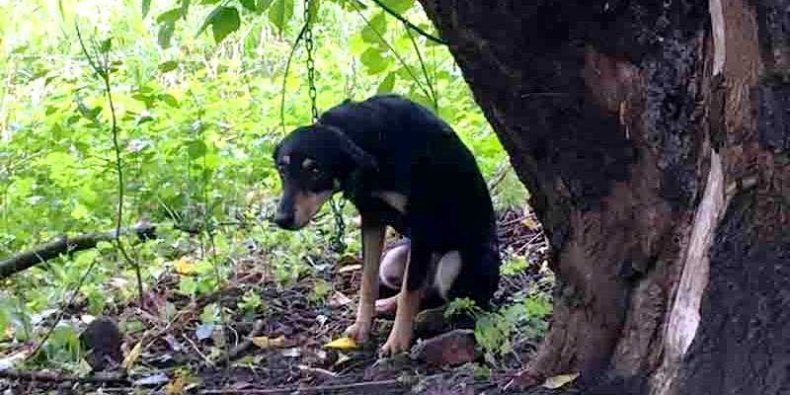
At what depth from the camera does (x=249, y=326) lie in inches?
194

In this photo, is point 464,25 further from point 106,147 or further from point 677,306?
point 106,147

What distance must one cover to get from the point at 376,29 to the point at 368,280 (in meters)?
0.93

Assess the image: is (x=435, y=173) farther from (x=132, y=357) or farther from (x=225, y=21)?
(x=132, y=357)

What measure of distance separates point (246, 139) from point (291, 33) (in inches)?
63.3

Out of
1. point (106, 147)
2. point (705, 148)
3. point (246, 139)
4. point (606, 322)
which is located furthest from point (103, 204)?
point (705, 148)

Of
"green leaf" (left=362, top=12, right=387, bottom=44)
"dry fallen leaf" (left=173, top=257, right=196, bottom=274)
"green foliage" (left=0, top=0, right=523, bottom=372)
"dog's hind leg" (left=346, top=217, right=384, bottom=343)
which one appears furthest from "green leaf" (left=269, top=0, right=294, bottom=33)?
"dry fallen leaf" (left=173, top=257, right=196, bottom=274)

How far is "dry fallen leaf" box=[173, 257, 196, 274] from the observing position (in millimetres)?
5570

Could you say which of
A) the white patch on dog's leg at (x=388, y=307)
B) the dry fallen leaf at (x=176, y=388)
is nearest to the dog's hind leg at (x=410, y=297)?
the white patch on dog's leg at (x=388, y=307)

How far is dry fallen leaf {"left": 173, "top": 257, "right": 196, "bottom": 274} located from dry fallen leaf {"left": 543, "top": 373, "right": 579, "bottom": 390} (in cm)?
222

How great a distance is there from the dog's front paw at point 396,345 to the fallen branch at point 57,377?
871mm

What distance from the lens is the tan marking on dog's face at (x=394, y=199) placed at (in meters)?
4.59

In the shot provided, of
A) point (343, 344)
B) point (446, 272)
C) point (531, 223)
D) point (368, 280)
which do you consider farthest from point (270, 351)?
point (531, 223)

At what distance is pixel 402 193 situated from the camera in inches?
181

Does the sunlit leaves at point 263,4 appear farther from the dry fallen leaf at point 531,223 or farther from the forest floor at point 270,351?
the dry fallen leaf at point 531,223
